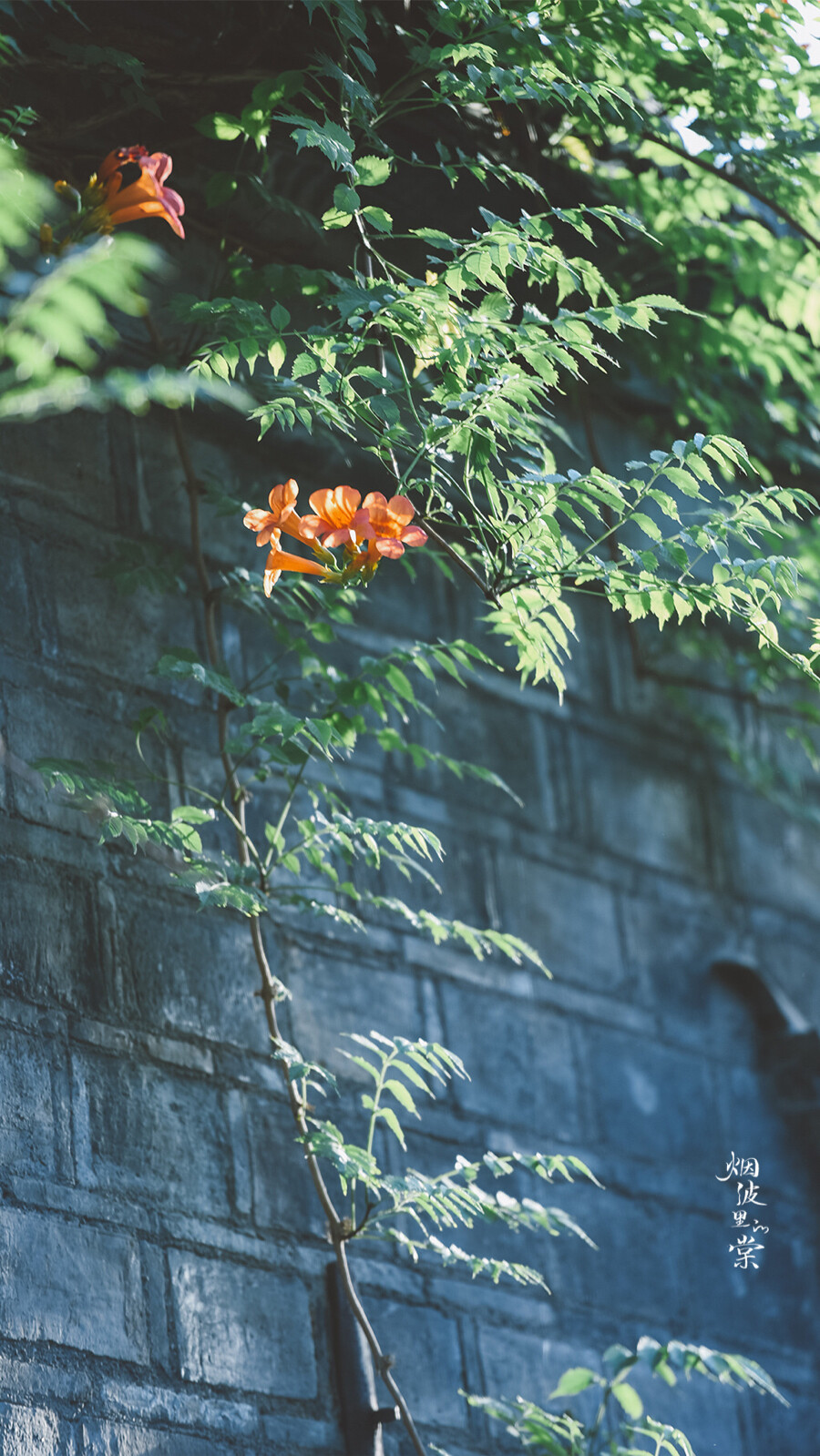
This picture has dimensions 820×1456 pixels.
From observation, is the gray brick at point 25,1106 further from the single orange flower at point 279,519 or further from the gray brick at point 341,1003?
the single orange flower at point 279,519

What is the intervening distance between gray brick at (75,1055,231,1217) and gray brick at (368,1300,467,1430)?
0.39 meters

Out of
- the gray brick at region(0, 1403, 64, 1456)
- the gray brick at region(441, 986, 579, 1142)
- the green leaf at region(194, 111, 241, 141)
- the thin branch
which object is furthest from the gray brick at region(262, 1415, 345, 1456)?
the thin branch

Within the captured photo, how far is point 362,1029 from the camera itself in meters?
2.64

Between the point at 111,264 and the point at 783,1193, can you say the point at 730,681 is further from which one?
the point at 111,264

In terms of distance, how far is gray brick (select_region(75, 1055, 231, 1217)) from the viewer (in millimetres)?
2172

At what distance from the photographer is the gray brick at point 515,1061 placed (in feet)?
9.23

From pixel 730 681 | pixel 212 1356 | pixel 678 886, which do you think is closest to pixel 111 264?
pixel 212 1356

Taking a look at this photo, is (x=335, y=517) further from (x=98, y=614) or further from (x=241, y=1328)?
(x=241, y=1328)

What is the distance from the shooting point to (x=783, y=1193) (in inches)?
133

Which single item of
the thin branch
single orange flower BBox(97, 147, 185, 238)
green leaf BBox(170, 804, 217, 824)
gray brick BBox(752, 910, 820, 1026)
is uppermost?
the thin branch

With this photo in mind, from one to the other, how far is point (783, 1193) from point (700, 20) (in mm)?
2424

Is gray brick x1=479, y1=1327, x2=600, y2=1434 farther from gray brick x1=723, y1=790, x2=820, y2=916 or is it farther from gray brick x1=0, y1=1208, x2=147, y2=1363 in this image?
gray brick x1=723, y1=790, x2=820, y2=916
